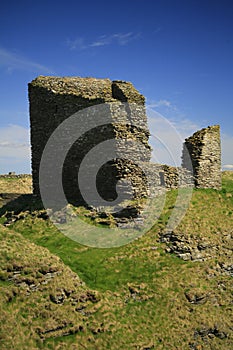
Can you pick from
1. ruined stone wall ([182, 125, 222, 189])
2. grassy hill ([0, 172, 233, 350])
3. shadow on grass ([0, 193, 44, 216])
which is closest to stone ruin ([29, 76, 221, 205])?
ruined stone wall ([182, 125, 222, 189])

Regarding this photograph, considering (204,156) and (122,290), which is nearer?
(122,290)

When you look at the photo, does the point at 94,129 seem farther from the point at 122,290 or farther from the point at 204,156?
the point at 122,290

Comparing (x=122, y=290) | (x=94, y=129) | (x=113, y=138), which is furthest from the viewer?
(x=94, y=129)

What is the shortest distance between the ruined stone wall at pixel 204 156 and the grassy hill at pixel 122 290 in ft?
14.4

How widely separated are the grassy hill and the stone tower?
3608mm

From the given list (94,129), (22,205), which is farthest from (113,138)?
(22,205)

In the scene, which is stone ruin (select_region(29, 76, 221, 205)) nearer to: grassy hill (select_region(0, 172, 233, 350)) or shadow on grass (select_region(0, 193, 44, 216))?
shadow on grass (select_region(0, 193, 44, 216))

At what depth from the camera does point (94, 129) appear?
23.6 meters

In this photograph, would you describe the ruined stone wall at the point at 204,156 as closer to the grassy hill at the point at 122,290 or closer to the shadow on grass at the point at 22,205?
the grassy hill at the point at 122,290

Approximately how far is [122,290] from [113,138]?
31.1 feet

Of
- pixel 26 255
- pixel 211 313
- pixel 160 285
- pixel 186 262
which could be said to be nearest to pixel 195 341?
pixel 211 313

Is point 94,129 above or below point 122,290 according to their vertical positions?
above

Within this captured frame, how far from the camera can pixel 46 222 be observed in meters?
21.9

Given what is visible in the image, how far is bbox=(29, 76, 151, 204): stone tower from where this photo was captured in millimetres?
22859
